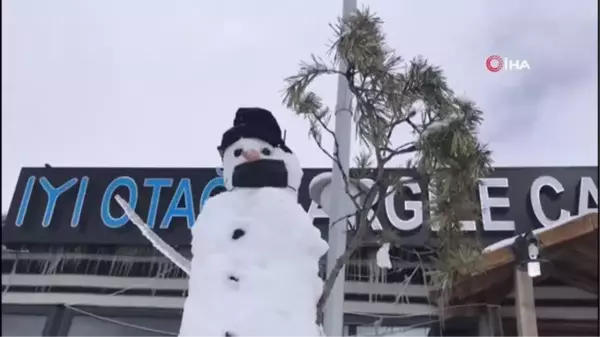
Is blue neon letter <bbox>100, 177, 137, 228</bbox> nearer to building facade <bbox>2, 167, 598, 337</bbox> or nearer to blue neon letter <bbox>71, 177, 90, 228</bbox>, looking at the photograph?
building facade <bbox>2, 167, 598, 337</bbox>

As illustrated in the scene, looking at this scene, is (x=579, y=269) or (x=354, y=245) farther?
(x=579, y=269)

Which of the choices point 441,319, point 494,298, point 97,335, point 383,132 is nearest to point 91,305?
point 97,335

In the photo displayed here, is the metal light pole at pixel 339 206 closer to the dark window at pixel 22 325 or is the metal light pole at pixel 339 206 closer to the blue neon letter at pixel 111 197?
the blue neon letter at pixel 111 197

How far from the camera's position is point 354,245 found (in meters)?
2.65

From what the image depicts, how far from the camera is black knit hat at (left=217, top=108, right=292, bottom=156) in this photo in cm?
288

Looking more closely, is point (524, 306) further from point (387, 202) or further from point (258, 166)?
point (258, 166)

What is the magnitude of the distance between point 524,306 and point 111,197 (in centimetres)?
404

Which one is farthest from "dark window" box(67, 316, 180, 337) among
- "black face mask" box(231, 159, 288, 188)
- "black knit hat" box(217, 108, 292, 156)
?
"black face mask" box(231, 159, 288, 188)

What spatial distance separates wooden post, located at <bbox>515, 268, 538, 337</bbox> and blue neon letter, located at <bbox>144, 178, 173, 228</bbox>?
343cm

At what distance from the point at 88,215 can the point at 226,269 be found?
3.98m

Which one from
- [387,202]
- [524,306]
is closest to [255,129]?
[524,306]

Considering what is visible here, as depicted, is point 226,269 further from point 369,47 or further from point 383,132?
point 369,47

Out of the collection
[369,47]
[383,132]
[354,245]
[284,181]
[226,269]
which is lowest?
[226,269]

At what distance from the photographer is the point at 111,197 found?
6.03 m
